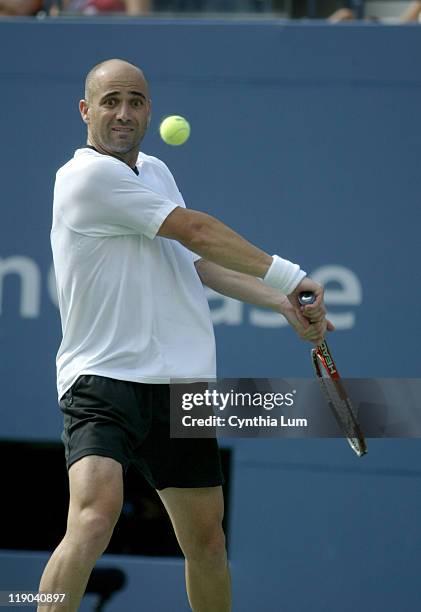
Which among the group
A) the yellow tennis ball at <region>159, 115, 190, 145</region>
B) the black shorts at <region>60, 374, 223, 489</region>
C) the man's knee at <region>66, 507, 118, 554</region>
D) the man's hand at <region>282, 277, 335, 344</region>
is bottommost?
the man's knee at <region>66, 507, 118, 554</region>

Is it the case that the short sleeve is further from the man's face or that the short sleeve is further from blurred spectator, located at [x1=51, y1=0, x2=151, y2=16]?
blurred spectator, located at [x1=51, y1=0, x2=151, y2=16]

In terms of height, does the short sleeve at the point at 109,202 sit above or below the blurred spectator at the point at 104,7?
below

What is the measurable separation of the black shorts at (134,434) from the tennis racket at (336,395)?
0.45m

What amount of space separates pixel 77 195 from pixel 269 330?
1.75 metres

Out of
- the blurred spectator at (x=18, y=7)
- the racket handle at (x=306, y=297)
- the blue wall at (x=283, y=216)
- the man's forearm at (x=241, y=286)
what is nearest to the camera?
the racket handle at (x=306, y=297)

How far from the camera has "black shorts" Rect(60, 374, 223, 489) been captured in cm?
341

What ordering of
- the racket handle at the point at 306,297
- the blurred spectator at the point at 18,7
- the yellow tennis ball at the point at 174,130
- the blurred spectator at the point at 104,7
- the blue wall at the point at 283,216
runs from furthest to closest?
Answer: the blurred spectator at the point at 104,7, the blurred spectator at the point at 18,7, the blue wall at the point at 283,216, the yellow tennis ball at the point at 174,130, the racket handle at the point at 306,297

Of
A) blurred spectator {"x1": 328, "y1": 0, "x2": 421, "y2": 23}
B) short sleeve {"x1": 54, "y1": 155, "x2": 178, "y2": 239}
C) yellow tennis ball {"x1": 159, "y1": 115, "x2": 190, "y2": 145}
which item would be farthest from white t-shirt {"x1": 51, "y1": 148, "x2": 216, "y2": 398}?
blurred spectator {"x1": 328, "y1": 0, "x2": 421, "y2": 23}

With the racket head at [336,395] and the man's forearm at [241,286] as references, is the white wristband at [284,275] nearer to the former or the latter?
the man's forearm at [241,286]

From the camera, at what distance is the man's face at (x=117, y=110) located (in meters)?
3.63

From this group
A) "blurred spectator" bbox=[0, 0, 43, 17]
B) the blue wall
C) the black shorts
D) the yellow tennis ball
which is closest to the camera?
the black shorts

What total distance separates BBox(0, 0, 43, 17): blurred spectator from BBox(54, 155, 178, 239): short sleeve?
268cm

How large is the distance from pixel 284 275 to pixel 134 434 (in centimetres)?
65

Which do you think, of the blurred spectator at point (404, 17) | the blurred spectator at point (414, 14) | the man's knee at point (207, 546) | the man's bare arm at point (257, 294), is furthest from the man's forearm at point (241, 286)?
the blurred spectator at point (414, 14)
